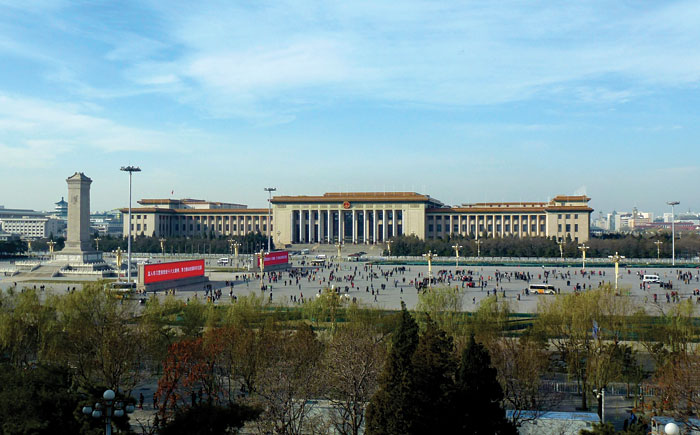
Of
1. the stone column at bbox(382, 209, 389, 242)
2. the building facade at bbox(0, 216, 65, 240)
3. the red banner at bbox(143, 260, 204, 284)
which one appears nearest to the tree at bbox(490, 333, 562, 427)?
the red banner at bbox(143, 260, 204, 284)

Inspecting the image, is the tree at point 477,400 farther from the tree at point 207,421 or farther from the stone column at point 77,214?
the stone column at point 77,214

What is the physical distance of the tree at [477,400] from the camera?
46.1 feet

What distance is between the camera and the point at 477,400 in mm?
14156

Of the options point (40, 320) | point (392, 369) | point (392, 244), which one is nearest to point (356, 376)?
point (392, 369)

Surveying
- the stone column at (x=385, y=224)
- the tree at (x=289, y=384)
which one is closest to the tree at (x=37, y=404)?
the tree at (x=289, y=384)

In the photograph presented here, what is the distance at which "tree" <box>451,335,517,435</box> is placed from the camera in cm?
1405

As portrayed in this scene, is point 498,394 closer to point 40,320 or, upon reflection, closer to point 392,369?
point 392,369

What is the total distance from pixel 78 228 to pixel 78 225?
12.1 inches

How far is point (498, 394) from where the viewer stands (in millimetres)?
14297

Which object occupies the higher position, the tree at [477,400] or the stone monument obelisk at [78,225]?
the stone monument obelisk at [78,225]

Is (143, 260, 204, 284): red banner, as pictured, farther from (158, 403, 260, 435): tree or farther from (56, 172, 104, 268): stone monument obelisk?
(158, 403, 260, 435): tree

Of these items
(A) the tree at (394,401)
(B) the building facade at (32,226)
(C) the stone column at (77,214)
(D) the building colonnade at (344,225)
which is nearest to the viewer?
(A) the tree at (394,401)

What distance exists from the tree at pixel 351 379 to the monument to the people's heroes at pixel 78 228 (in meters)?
47.2

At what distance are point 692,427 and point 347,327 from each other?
10980 mm
